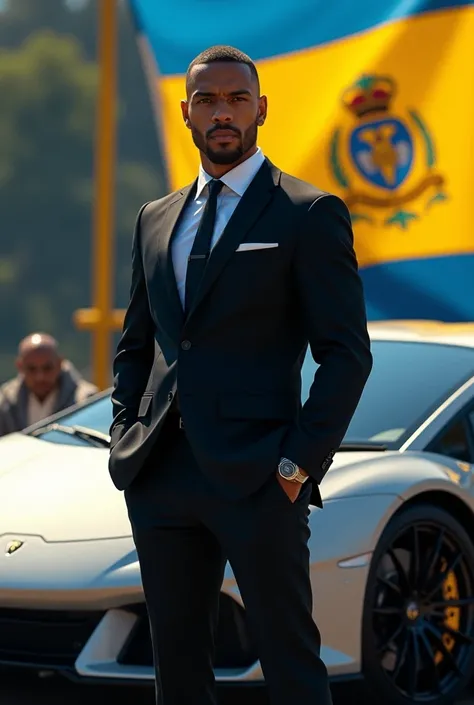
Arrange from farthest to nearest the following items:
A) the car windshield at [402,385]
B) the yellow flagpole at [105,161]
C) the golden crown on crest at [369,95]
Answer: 1. the yellow flagpole at [105,161]
2. the golden crown on crest at [369,95]
3. the car windshield at [402,385]

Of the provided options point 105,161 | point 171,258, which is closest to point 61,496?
point 171,258

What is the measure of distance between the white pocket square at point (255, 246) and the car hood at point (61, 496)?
1.66 m

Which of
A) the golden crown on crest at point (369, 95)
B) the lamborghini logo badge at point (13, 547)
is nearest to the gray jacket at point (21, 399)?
the golden crown on crest at point (369, 95)

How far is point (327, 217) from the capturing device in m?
3.70

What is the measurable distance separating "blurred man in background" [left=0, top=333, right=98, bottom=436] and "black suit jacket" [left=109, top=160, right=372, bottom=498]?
4.98 meters

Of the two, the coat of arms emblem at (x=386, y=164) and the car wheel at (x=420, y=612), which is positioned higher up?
the coat of arms emblem at (x=386, y=164)

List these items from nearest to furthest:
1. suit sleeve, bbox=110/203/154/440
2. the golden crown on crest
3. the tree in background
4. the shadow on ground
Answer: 1. suit sleeve, bbox=110/203/154/440
2. the shadow on ground
3. the golden crown on crest
4. the tree in background

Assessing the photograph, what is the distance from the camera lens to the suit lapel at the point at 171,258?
3.79 metres

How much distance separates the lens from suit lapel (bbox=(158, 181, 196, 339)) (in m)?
3.79

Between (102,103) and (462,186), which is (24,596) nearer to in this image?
(462,186)

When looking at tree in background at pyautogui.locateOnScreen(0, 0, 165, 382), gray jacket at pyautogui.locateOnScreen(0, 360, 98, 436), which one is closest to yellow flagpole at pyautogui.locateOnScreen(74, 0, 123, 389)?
gray jacket at pyautogui.locateOnScreen(0, 360, 98, 436)

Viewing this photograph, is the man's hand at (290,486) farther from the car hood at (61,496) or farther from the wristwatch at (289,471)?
the car hood at (61,496)

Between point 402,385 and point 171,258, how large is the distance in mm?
2320

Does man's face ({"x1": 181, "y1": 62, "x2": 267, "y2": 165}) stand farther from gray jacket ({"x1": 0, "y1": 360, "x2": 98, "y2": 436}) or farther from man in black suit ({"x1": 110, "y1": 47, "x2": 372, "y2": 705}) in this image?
gray jacket ({"x1": 0, "y1": 360, "x2": 98, "y2": 436})
